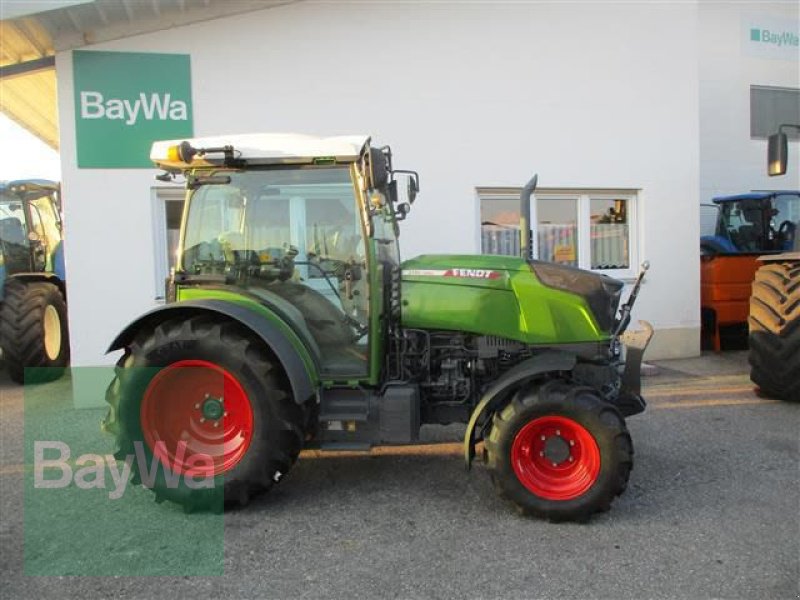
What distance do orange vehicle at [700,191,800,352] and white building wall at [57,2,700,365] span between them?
3.10ft

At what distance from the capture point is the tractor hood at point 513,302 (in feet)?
11.9

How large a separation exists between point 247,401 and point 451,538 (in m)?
1.37

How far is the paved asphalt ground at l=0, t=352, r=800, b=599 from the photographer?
9.02 ft

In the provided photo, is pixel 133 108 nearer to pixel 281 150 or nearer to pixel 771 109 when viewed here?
pixel 281 150

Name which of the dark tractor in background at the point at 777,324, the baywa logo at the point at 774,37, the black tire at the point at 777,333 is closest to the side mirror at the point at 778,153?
the dark tractor in background at the point at 777,324

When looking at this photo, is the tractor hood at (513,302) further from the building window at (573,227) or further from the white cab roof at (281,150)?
the building window at (573,227)

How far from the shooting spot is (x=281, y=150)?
362cm

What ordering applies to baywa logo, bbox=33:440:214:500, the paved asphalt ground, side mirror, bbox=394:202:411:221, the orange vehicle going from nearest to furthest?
1. the paved asphalt ground
2. baywa logo, bbox=33:440:214:500
3. side mirror, bbox=394:202:411:221
4. the orange vehicle

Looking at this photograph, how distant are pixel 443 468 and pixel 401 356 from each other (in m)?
1.00

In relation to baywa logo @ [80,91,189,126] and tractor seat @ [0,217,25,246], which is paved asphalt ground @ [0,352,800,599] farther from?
tractor seat @ [0,217,25,246]

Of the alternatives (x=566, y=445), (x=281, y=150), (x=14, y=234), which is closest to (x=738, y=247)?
(x=566, y=445)

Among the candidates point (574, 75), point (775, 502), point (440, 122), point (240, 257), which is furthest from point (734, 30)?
point (240, 257)

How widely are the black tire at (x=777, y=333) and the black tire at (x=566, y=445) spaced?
3.21m

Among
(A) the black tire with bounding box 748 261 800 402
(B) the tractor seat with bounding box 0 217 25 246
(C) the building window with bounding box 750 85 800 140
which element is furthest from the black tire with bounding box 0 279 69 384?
→ (C) the building window with bounding box 750 85 800 140
